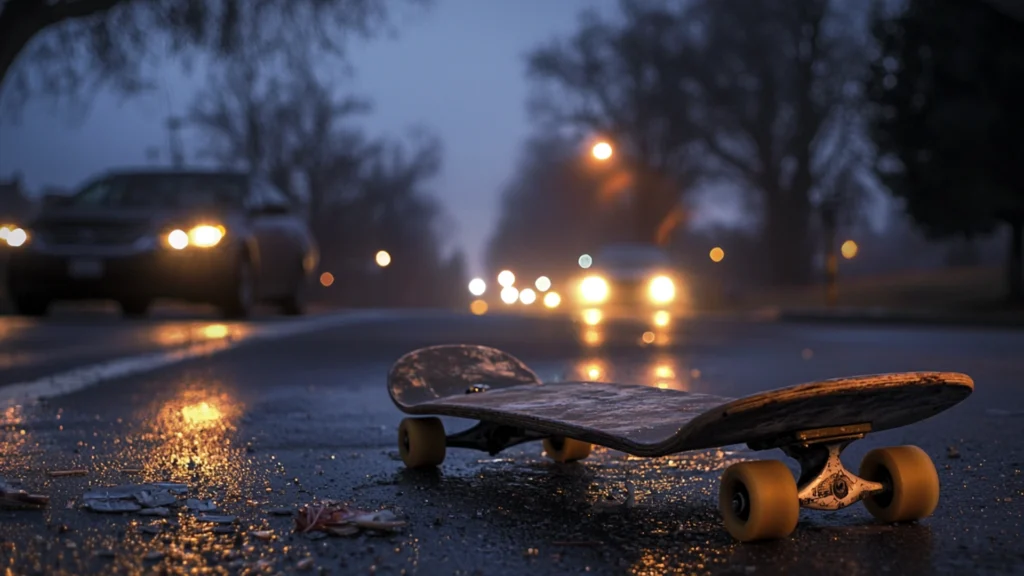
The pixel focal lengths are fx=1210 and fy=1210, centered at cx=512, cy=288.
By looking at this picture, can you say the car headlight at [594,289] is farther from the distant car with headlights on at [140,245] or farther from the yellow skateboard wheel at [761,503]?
the yellow skateboard wheel at [761,503]

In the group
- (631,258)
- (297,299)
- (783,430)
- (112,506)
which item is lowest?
(112,506)

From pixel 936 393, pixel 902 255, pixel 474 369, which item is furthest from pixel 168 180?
pixel 902 255

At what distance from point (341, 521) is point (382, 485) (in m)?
0.82

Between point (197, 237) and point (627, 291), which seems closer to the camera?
point (197, 237)

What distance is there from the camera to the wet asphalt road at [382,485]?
3049mm

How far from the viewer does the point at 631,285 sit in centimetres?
2647

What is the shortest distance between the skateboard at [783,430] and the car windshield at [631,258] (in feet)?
75.7

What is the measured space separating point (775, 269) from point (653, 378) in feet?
114

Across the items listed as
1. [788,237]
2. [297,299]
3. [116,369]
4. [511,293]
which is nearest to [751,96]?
[788,237]

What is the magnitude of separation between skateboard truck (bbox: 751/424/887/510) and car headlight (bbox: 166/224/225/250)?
10982 mm

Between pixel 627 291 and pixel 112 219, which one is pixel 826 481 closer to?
pixel 112 219

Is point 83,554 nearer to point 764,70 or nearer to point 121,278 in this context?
point 121,278

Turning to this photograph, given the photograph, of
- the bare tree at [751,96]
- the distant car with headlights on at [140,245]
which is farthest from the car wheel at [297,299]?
the bare tree at [751,96]

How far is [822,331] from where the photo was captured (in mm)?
16781
